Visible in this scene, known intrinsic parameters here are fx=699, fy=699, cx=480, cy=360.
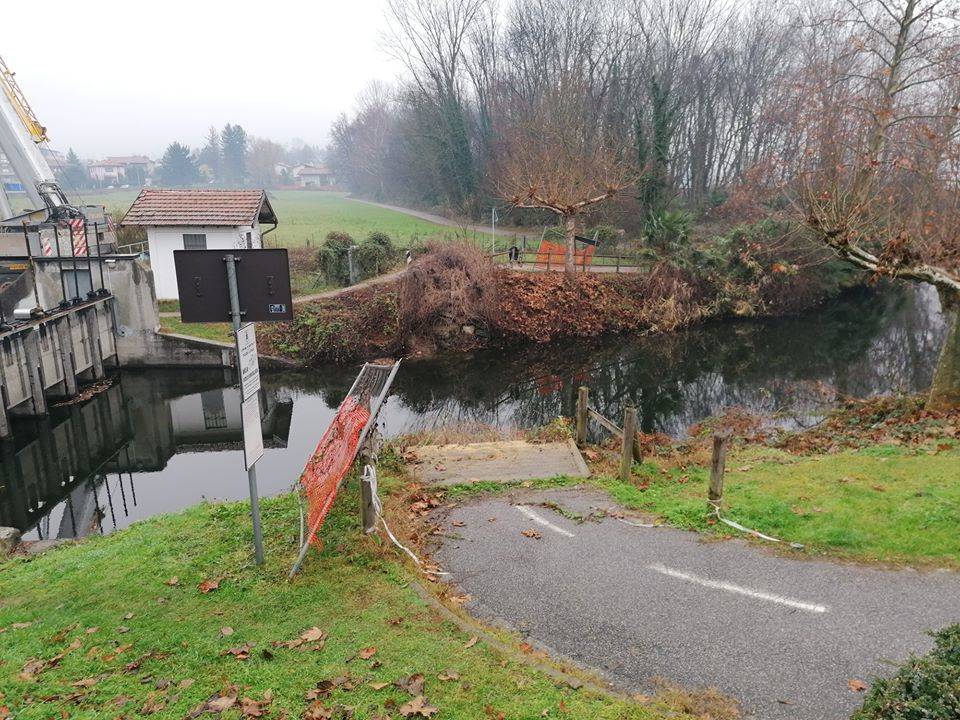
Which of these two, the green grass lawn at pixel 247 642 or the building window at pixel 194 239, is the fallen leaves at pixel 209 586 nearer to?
the green grass lawn at pixel 247 642

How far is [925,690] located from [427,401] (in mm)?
19884

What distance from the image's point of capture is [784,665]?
19.7ft

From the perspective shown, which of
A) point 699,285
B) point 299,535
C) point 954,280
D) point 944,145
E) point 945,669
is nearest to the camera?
point 945,669

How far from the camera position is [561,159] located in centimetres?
3325

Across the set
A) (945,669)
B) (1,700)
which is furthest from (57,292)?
(945,669)

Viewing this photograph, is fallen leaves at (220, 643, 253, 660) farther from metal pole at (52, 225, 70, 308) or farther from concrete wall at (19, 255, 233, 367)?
metal pole at (52, 225, 70, 308)

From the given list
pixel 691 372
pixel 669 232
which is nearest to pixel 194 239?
pixel 691 372

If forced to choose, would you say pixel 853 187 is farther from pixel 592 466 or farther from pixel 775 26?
pixel 775 26

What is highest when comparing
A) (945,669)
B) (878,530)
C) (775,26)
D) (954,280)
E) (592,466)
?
(775,26)

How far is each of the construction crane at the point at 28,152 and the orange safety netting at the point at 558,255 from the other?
64.1ft

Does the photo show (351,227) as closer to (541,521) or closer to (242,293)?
(541,521)

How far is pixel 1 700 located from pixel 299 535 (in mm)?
3541

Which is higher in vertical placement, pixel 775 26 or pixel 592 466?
pixel 775 26

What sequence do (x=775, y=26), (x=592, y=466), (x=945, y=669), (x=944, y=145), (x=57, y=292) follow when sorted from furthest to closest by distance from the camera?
(x=775, y=26) < (x=57, y=292) < (x=944, y=145) < (x=592, y=466) < (x=945, y=669)
